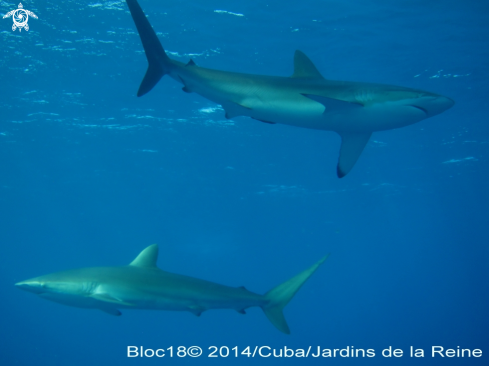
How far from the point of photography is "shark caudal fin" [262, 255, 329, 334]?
655 centimetres

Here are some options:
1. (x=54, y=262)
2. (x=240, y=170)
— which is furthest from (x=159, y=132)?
(x=54, y=262)

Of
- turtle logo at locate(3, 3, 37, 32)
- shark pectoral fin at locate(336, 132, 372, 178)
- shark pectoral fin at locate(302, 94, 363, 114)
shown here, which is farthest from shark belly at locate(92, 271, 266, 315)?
turtle logo at locate(3, 3, 37, 32)

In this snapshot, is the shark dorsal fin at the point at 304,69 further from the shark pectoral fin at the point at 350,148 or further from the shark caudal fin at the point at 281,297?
the shark caudal fin at the point at 281,297

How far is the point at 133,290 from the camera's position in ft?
18.9

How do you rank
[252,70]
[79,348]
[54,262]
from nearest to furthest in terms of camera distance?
[252,70] → [79,348] → [54,262]

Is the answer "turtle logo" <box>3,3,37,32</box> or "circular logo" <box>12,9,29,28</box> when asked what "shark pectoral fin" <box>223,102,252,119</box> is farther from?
"circular logo" <box>12,9,29,28</box>

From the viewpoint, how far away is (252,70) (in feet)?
50.6

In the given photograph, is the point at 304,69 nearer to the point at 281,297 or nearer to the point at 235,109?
the point at 235,109

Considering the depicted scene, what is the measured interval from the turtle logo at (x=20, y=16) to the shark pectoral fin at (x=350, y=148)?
1306cm

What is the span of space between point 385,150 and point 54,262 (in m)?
97.3

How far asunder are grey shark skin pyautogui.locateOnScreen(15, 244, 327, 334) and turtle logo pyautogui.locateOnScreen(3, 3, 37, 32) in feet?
36.5

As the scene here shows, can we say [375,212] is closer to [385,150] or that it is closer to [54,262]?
[385,150]

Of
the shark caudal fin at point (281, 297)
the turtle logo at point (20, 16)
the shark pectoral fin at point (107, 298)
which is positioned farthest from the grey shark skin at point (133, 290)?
the turtle logo at point (20, 16)

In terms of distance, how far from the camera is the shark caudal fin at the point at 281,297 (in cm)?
655
